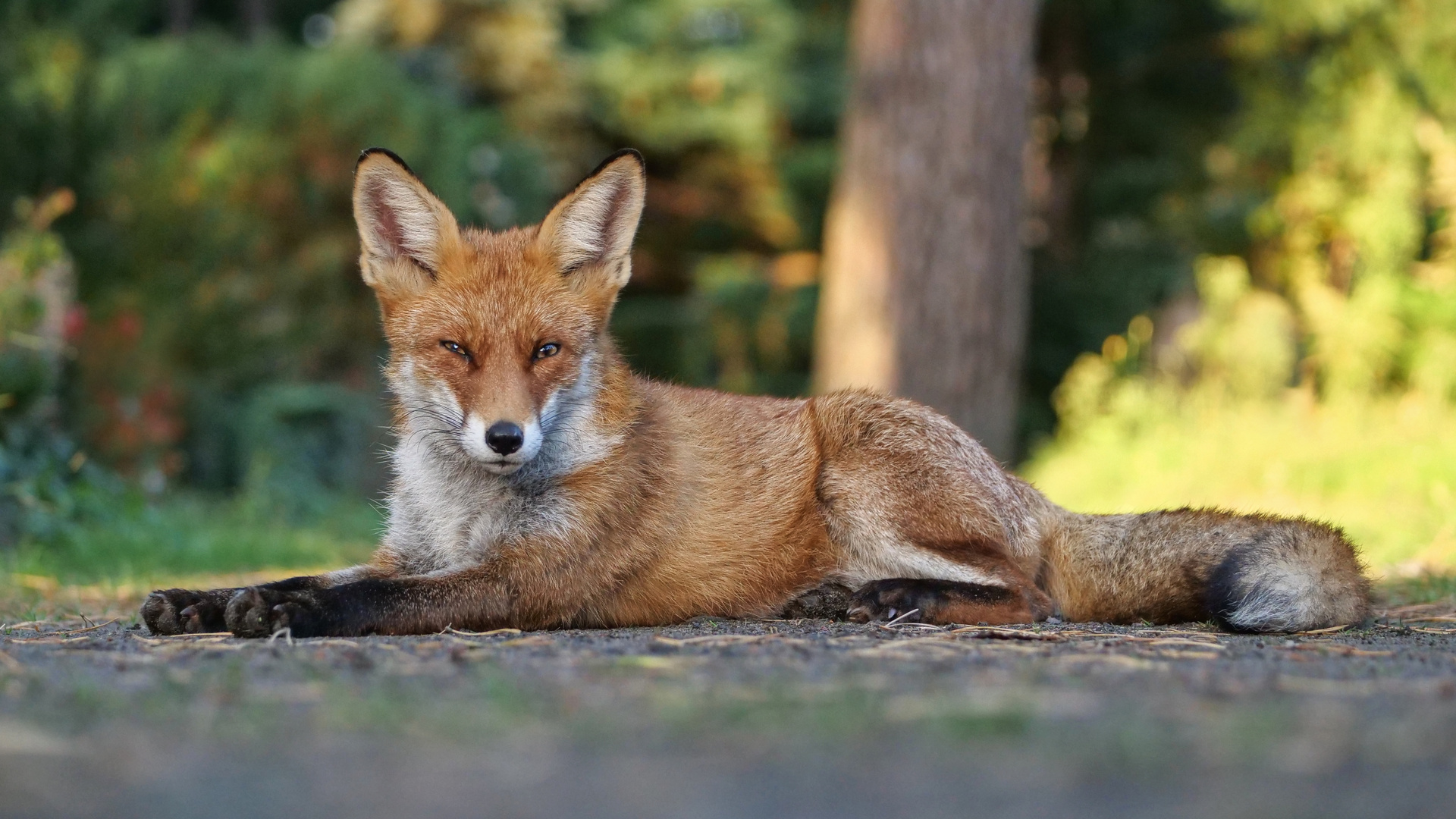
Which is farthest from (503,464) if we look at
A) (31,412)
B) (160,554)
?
(31,412)

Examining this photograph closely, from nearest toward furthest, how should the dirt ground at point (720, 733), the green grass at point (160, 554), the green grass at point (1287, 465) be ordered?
the dirt ground at point (720, 733)
the green grass at point (160, 554)
the green grass at point (1287, 465)

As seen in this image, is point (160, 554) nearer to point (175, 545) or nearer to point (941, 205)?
point (175, 545)

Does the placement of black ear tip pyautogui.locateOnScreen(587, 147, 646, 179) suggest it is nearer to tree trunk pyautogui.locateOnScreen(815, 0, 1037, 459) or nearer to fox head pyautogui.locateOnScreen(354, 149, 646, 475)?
fox head pyautogui.locateOnScreen(354, 149, 646, 475)

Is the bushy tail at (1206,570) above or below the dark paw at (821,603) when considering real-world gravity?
above

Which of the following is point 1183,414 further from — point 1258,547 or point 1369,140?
point 1258,547

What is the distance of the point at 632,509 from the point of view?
436 cm

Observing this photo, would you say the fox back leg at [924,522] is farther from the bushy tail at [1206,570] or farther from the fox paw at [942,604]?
the bushy tail at [1206,570]

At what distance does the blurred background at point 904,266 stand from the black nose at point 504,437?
267 cm

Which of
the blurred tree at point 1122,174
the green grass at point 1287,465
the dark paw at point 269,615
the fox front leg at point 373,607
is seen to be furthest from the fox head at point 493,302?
the blurred tree at point 1122,174

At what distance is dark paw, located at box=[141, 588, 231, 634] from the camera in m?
3.89

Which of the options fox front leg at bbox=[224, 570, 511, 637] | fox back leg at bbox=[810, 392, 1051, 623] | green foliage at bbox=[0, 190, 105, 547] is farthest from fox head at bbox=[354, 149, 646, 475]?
green foliage at bbox=[0, 190, 105, 547]

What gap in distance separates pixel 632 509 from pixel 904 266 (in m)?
5.69

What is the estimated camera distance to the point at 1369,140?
11.2m

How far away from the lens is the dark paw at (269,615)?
373 centimetres
